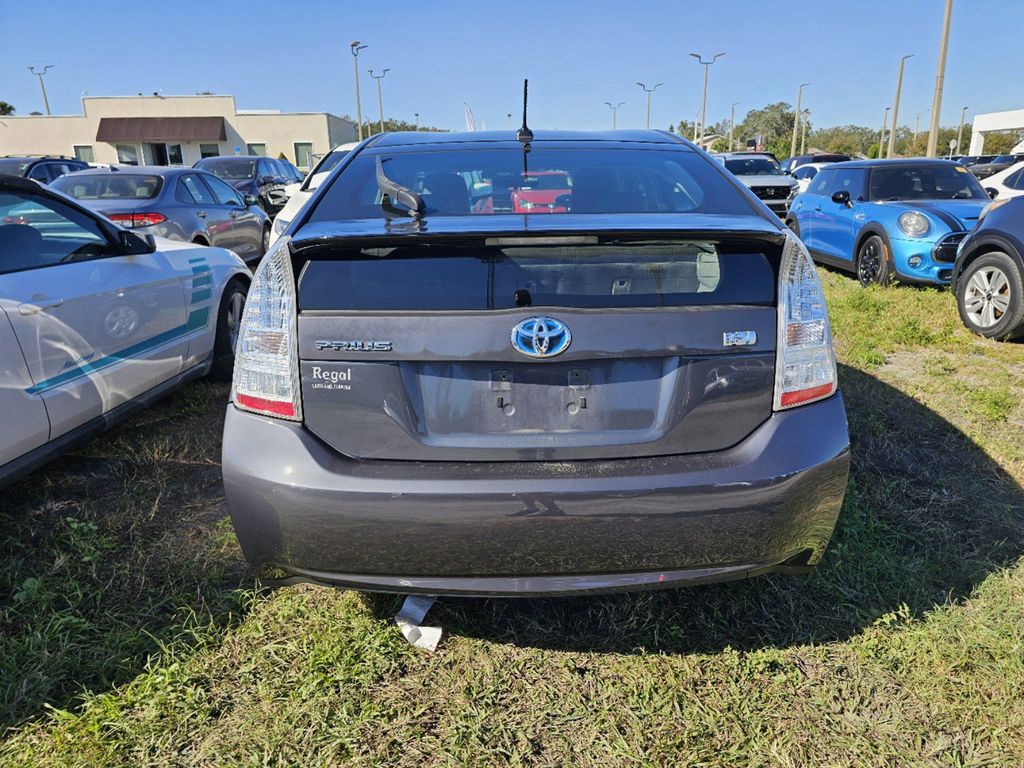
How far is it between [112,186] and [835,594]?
316 inches

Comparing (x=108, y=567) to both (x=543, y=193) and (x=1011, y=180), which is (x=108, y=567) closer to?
(x=543, y=193)

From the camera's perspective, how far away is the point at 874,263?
8289mm

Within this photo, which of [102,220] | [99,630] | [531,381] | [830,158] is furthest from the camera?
[830,158]

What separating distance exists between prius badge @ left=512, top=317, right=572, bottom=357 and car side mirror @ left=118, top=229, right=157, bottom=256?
286 cm

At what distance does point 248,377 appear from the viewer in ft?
6.78

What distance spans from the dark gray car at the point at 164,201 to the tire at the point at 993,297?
7.47 m

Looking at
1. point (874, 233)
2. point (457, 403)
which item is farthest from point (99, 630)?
point (874, 233)

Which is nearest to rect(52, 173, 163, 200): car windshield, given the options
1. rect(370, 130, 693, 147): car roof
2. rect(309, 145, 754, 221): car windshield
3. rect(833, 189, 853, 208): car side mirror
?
rect(370, 130, 693, 147): car roof

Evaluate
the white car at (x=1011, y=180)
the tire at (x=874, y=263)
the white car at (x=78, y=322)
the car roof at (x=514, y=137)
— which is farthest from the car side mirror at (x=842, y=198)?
the white car at (x=78, y=322)

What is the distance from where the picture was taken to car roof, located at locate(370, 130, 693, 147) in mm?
3033

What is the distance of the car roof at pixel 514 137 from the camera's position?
9.95ft

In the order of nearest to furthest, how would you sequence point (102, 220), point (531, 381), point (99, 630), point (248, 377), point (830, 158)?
point (531, 381) → point (248, 377) → point (99, 630) → point (102, 220) → point (830, 158)

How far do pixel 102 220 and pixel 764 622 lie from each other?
371 centimetres

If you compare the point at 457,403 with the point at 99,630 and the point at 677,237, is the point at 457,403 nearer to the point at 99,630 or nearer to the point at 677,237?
the point at 677,237
